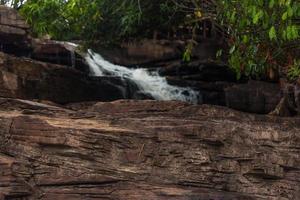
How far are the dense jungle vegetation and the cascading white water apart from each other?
1721mm

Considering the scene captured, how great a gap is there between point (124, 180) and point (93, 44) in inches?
265

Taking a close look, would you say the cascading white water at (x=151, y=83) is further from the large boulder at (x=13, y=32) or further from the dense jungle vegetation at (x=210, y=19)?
the large boulder at (x=13, y=32)

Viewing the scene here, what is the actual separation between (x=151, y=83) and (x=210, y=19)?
5262 millimetres

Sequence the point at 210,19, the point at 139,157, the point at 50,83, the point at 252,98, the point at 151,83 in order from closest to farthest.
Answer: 1. the point at 139,157
2. the point at 210,19
3. the point at 50,83
4. the point at 252,98
5. the point at 151,83

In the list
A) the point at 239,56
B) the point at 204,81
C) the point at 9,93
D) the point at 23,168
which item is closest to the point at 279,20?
the point at 239,56

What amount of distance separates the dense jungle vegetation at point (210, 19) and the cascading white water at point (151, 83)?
172 cm

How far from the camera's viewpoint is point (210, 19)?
10711 millimetres

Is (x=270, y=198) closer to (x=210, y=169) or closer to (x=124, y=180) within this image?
(x=210, y=169)

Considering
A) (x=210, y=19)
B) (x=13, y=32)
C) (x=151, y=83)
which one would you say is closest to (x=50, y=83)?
(x=13, y=32)

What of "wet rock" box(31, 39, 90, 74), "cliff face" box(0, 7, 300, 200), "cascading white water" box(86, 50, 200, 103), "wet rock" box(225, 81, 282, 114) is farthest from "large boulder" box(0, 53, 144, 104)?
"wet rock" box(225, 81, 282, 114)

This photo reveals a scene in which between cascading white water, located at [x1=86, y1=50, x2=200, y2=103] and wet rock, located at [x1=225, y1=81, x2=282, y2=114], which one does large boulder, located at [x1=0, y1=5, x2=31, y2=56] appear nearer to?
cascading white water, located at [x1=86, y1=50, x2=200, y2=103]

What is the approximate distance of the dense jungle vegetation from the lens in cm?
770

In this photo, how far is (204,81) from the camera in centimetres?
1598

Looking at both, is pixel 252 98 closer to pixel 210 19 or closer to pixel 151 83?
pixel 151 83
